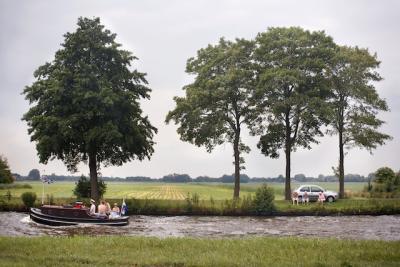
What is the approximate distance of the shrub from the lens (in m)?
50.2

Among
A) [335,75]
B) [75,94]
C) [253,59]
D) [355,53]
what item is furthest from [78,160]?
[355,53]

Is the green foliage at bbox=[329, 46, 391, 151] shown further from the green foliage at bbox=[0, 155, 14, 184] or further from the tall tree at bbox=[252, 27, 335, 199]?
the green foliage at bbox=[0, 155, 14, 184]

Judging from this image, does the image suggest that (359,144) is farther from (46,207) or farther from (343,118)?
(46,207)

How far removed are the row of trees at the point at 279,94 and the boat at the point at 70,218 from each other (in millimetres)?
21458

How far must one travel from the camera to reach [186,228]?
38.9m

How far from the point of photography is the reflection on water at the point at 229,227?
3503 centimetres

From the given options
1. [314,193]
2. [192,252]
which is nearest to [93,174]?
[314,193]

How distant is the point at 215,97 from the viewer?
5912cm

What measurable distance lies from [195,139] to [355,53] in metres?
21.8

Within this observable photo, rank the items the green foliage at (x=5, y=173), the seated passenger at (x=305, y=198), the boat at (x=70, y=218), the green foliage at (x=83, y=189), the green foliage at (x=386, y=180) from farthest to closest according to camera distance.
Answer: the green foliage at (x=5, y=173)
the green foliage at (x=386, y=180)
the green foliage at (x=83, y=189)
the seated passenger at (x=305, y=198)
the boat at (x=70, y=218)

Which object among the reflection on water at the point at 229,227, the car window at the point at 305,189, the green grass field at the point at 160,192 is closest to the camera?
the reflection on water at the point at 229,227

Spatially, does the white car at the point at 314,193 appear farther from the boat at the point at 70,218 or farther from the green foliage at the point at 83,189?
the boat at the point at 70,218

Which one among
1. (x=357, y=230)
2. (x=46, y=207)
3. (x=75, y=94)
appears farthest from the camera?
(x=75, y=94)

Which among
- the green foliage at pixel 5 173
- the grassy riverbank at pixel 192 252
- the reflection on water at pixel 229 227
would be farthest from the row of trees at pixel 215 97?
the green foliage at pixel 5 173
